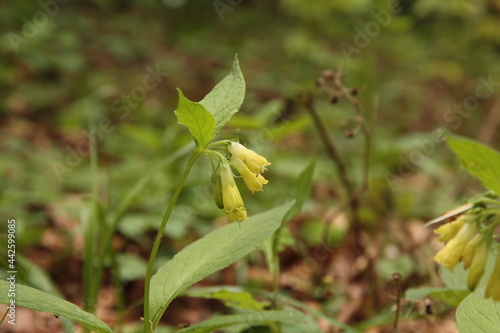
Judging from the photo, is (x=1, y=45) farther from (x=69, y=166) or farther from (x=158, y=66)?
(x=69, y=166)

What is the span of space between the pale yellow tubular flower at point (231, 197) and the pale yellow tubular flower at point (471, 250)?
0.49 meters

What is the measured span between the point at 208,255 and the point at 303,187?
1.58ft

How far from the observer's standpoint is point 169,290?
132cm

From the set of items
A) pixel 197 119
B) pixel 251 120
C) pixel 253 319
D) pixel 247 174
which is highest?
pixel 251 120

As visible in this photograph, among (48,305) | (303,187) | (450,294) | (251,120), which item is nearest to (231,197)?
(48,305)

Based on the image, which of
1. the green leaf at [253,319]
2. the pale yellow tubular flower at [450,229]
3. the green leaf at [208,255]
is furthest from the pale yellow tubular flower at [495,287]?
the green leaf at [208,255]

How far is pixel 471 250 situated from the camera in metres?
1.05

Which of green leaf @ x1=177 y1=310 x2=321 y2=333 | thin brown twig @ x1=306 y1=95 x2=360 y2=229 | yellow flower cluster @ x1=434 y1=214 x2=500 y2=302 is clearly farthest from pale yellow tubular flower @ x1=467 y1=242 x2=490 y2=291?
thin brown twig @ x1=306 y1=95 x2=360 y2=229

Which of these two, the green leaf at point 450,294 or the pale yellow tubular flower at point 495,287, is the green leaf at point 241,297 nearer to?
the green leaf at point 450,294

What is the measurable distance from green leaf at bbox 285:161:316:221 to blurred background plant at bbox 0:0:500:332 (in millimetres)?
331

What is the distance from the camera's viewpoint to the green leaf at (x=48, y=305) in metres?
1.08

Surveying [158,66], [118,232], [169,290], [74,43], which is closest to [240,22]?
[158,66]

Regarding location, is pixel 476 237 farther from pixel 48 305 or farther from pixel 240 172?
pixel 48 305

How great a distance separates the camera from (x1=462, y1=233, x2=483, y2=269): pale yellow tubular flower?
1047 mm
